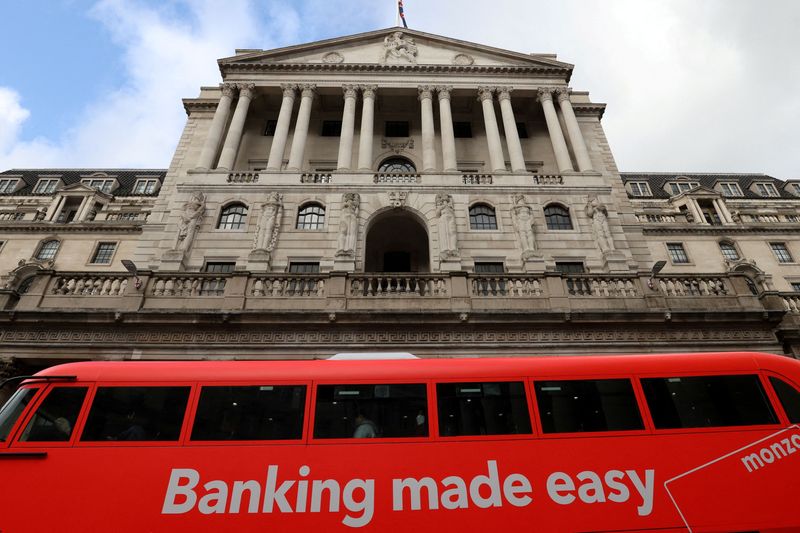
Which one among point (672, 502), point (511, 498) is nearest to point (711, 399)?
point (672, 502)

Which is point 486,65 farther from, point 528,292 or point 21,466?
point 21,466

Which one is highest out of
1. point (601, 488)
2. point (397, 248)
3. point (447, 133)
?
point (447, 133)

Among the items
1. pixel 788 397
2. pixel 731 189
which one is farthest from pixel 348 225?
pixel 731 189

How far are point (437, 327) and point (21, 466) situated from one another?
10.4m

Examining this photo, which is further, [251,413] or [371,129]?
[371,129]

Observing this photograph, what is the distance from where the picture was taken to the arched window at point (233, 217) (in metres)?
19.8

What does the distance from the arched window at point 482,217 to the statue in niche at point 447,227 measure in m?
1.19

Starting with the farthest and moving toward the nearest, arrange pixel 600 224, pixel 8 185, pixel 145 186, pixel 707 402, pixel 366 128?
pixel 8 185 < pixel 145 186 < pixel 366 128 < pixel 600 224 < pixel 707 402

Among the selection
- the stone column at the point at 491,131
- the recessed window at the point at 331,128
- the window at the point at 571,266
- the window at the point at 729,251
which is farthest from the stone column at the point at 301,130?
the window at the point at 729,251

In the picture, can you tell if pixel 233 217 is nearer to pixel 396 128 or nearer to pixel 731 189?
pixel 396 128

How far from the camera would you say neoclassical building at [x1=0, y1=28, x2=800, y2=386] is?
44.3 feet

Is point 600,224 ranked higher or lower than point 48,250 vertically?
lower

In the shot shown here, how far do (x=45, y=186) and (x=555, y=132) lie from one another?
51687 millimetres

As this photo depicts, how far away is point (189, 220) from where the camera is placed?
19062mm
